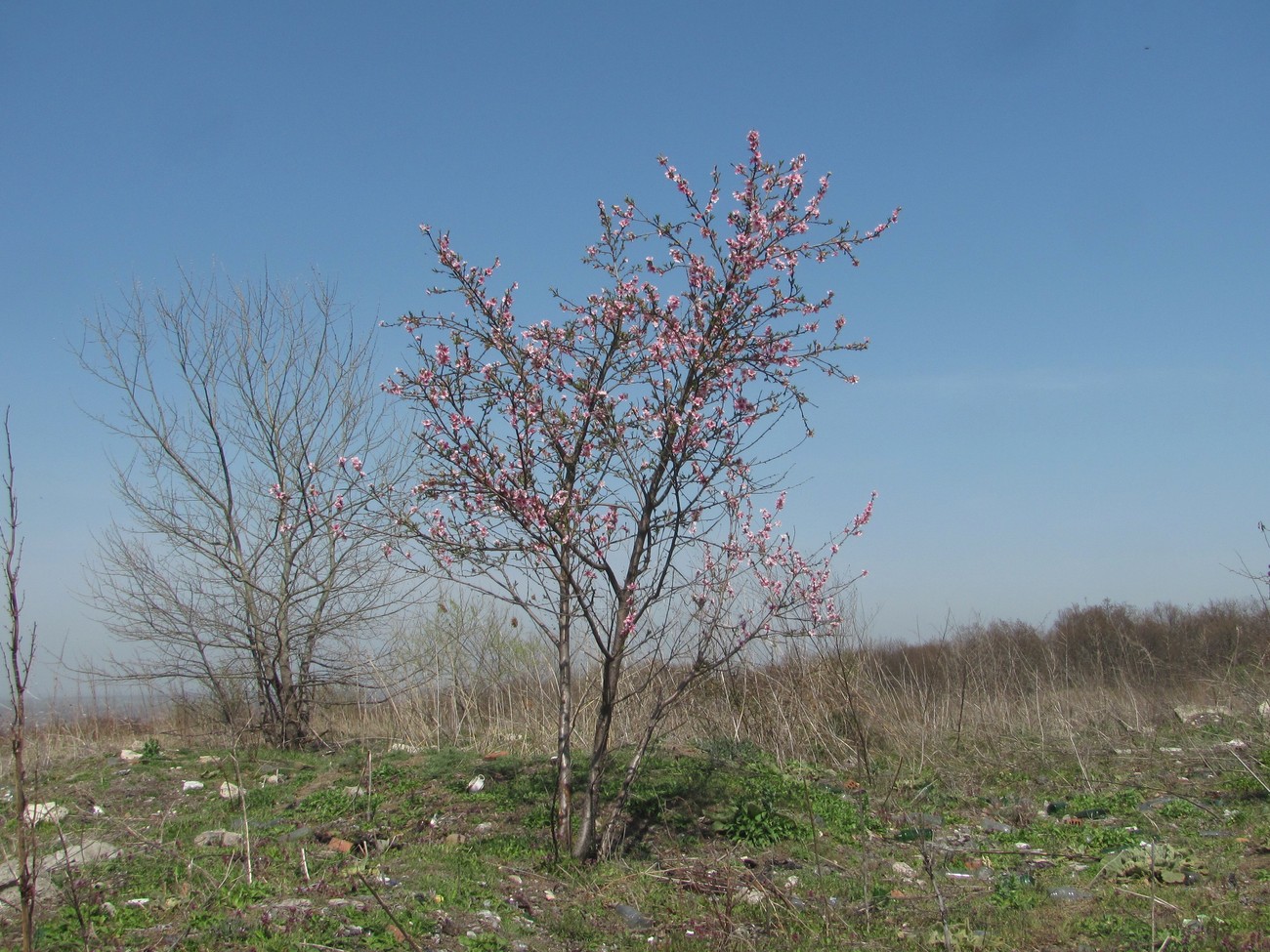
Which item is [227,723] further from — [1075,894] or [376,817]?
[1075,894]

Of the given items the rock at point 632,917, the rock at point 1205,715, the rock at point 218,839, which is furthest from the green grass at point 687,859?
the rock at point 1205,715

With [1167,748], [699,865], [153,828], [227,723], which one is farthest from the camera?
[227,723]

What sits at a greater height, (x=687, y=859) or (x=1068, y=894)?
(x=687, y=859)

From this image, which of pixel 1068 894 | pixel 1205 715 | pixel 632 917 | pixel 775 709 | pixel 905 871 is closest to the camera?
pixel 632 917

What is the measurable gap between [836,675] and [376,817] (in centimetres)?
449

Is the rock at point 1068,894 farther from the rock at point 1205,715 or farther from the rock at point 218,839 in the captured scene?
the rock at point 1205,715

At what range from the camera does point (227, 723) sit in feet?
32.5

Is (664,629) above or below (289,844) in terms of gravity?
above

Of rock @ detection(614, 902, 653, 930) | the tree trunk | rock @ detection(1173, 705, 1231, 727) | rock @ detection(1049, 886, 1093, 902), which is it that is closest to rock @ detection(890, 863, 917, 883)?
rock @ detection(1049, 886, 1093, 902)

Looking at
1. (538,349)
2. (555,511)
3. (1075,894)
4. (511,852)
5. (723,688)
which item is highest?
(538,349)

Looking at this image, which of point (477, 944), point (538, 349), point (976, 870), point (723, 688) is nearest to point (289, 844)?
point (477, 944)

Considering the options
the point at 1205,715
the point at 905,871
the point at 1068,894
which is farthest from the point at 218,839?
the point at 1205,715

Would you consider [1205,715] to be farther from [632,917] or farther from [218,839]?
[218,839]

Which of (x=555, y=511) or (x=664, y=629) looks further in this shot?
(x=664, y=629)
